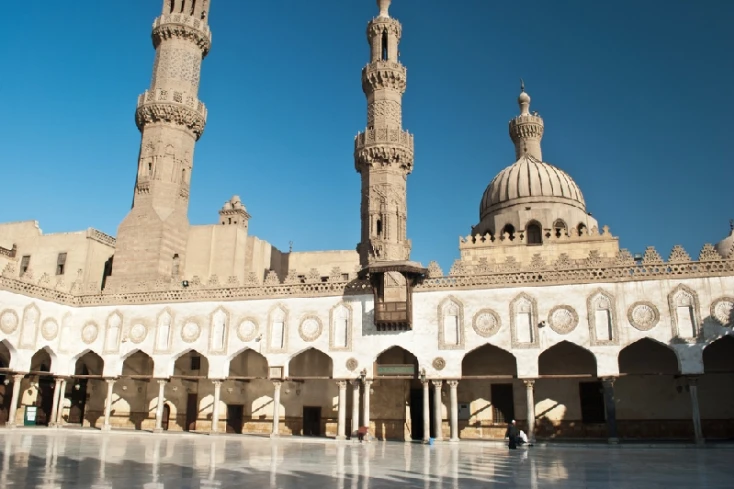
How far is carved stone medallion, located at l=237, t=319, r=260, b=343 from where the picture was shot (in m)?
25.5

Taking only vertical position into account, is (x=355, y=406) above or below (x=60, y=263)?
below

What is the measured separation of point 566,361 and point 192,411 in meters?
16.4

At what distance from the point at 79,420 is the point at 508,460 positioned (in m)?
22.9

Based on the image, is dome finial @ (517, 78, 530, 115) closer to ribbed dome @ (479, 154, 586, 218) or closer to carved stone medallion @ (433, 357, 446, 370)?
ribbed dome @ (479, 154, 586, 218)

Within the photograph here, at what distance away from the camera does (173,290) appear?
27094 mm

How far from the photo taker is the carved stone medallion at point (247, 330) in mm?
25469

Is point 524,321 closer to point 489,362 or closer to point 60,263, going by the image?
point 489,362

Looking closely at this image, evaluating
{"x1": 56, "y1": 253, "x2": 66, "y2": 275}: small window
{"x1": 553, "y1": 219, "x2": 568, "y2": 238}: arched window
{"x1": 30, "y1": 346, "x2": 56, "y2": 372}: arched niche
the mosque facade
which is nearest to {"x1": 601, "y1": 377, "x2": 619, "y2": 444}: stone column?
the mosque facade

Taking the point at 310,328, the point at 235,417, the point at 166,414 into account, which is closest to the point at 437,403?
the point at 310,328

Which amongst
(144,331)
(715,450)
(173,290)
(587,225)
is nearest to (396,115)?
(587,225)

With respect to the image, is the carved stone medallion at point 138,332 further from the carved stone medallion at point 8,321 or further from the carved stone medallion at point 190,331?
the carved stone medallion at point 8,321

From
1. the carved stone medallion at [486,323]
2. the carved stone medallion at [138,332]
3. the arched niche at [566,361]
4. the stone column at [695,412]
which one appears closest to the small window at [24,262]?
the carved stone medallion at [138,332]

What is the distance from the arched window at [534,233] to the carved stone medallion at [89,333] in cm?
2090

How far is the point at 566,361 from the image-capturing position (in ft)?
79.7
